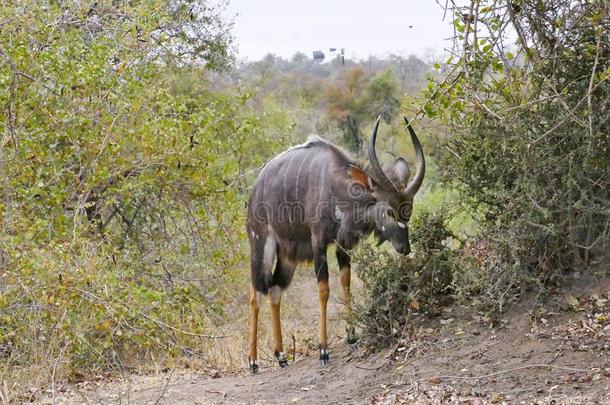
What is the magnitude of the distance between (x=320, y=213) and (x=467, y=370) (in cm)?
215

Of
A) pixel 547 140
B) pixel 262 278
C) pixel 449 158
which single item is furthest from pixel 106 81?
pixel 547 140

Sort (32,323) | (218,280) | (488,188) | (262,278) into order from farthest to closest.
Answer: (218,280) < (262,278) < (32,323) < (488,188)

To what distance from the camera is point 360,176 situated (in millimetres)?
7664

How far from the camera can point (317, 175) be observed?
8.00 metres

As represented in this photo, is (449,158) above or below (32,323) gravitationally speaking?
above

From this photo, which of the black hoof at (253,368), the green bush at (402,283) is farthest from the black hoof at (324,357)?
the black hoof at (253,368)

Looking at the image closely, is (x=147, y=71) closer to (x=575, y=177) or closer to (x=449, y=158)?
→ (x=449, y=158)

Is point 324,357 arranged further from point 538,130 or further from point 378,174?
point 538,130

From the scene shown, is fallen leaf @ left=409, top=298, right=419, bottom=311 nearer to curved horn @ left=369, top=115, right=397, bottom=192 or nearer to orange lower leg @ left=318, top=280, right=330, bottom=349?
orange lower leg @ left=318, top=280, right=330, bottom=349

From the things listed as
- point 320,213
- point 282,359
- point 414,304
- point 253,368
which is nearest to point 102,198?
point 253,368

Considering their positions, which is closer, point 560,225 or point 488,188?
point 560,225

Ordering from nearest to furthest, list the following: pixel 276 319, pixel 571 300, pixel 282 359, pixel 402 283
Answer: pixel 571 300 < pixel 402 283 < pixel 282 359 < pixel 276 319

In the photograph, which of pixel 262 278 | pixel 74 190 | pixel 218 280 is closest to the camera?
pixel 262 278

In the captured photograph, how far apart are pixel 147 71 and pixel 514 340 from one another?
569 centimetres
